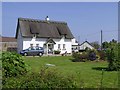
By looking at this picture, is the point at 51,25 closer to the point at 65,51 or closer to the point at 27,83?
the point at 65,51

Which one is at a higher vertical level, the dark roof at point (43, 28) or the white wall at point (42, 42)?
the dark roof at point (43, 28)

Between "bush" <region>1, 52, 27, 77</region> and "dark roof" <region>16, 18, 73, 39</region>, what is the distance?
37333 millimetres

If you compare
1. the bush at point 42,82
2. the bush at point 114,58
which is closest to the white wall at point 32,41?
the bush at point 114,58

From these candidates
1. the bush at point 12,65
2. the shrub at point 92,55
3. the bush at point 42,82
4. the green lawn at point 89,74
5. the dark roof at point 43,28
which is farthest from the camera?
the dark roof at point 43,28

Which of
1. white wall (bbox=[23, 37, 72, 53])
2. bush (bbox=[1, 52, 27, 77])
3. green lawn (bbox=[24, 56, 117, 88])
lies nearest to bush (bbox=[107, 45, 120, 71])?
green lawn (bbox=[24, 56, 117, 88])

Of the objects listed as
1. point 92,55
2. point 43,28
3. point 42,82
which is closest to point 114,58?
point 42,82

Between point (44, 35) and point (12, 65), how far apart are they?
132ft

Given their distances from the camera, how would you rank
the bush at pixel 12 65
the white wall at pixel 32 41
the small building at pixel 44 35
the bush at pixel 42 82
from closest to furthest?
1. the bush at pixel 42 82
2. the bush at pixel 12 65
3. the white wall at pixel 32 41
4. the small building at pixel 44 35

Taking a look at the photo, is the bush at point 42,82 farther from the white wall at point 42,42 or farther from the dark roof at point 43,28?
the white wall at point 42,42

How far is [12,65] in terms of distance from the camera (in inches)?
332

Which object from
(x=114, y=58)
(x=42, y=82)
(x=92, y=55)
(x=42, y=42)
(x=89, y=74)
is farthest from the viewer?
(x=42, y=42)

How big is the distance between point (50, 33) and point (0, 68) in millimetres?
41305

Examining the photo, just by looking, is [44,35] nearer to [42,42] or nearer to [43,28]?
[42,42]

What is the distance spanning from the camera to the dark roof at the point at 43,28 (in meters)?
47.1
